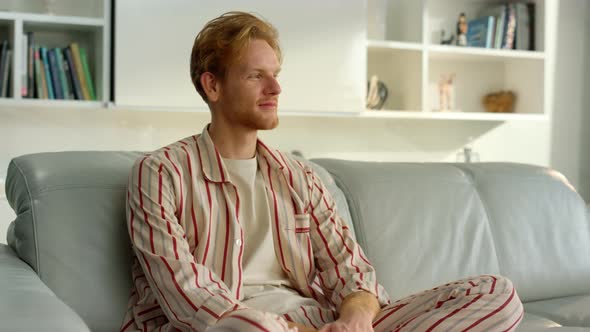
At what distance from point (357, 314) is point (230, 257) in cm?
31

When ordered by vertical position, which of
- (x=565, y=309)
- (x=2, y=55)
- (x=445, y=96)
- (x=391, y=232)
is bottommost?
(x=565, y=309)

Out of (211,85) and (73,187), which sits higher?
(211,85)

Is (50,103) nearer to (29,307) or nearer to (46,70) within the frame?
(46,70)

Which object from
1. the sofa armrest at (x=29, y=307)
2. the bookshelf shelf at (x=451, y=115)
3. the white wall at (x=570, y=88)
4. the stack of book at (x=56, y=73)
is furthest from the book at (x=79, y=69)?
the white wall at (x=570, y=88)

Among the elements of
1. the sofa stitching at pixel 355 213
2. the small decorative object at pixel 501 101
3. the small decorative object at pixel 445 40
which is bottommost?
the sofa stitching at pixel 355 213

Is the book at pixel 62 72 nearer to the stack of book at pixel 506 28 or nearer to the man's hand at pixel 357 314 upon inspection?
the man's hand at pixel 357 314

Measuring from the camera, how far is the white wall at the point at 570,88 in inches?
175

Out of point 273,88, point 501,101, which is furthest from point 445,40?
point 273,88

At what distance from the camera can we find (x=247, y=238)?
1808 millimetres

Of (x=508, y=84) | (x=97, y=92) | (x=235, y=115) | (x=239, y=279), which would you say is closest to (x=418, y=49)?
(x=508, y=84)

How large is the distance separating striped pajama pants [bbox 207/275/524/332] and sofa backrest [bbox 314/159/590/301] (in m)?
0.41

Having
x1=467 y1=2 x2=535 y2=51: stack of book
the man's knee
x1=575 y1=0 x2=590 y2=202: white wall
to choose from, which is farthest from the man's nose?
x1=575 y1=0 x2=590 y2=202: white wall

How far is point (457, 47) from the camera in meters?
3.95

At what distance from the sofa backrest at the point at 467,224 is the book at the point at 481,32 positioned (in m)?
1.72
